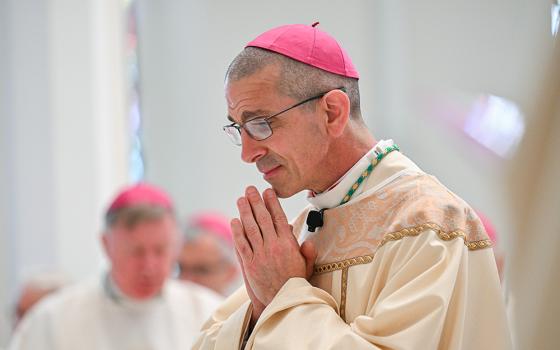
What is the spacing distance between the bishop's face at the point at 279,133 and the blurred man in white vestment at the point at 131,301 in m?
3.29

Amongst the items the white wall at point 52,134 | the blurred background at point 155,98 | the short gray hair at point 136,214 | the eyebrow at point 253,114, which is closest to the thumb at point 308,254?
the eyebrow at point 253,114

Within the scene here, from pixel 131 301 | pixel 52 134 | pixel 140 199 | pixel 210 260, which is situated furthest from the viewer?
pixel 52 134

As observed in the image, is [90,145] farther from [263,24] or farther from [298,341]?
[298,341]

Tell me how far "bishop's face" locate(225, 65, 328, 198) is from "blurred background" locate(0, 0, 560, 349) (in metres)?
0.84

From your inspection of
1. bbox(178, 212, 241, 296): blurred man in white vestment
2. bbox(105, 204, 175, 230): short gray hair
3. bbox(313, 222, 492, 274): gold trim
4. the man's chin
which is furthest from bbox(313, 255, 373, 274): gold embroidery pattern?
bbox(178, 212, 241, 296): blurred man in white vestment

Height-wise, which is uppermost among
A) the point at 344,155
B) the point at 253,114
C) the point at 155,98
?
the point at 253,114

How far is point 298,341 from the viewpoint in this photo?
8.32 ft

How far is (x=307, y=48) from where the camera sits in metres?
2.80

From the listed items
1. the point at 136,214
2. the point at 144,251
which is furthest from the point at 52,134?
the point at 144,251

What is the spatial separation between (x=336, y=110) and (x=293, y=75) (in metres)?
0.17

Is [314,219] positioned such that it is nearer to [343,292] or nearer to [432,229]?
[343,292]

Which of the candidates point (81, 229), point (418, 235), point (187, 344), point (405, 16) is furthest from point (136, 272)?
point (81, 229)

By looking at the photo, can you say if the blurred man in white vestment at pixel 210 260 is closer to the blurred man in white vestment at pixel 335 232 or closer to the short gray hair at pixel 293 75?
the blurred man in white vestment at pixel 335 232

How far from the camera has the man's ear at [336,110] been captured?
2732mm
